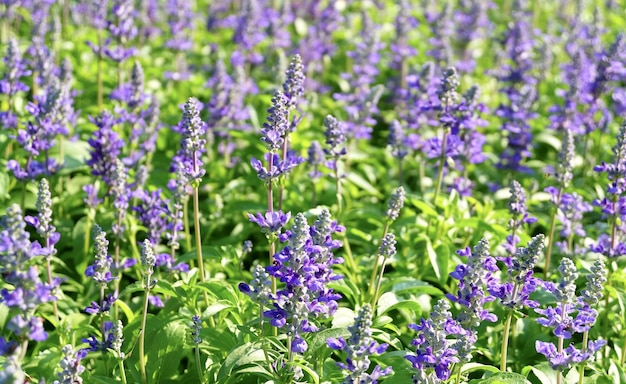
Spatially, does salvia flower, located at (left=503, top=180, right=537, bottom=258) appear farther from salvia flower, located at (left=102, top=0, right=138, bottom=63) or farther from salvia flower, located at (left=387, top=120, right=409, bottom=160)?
salvia flower, located at (left=102, top=0, right=138, bottom=63)

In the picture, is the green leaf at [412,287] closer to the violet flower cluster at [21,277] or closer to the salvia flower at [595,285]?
the salvia flower at [595,285]

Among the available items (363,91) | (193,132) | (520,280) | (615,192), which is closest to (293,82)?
(193,132)

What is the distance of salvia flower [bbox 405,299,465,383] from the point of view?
505 cm

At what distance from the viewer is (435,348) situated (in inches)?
201

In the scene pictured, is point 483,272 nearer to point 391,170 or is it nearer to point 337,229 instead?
point 337,229

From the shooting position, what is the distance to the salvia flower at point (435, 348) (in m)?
5.05

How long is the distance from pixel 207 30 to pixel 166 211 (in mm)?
7506

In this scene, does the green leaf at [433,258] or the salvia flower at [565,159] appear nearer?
the green leaf at [433,258]

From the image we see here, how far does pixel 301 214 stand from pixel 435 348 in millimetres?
1214

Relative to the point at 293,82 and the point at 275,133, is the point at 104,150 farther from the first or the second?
the point at 275,133

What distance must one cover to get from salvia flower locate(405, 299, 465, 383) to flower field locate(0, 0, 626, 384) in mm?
18

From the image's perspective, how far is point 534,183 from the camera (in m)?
9.09

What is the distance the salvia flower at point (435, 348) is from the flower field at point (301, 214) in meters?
0.02

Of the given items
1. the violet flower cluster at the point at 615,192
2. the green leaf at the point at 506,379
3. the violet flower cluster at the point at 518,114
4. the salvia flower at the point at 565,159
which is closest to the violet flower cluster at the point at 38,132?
the green leaf at the point at 506,379
